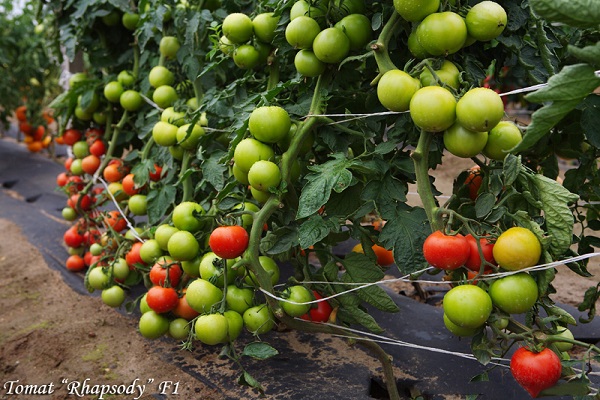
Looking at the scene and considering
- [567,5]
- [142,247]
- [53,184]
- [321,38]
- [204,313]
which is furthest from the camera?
[53,184]

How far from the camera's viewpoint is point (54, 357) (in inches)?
71.4

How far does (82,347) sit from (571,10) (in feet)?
5.70

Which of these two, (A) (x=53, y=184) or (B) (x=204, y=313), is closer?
(B) (x=204, y=313)

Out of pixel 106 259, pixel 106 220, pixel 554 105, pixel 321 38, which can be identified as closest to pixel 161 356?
pixel 106 259

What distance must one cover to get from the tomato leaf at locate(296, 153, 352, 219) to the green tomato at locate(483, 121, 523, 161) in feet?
0.93

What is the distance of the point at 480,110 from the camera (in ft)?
3.16

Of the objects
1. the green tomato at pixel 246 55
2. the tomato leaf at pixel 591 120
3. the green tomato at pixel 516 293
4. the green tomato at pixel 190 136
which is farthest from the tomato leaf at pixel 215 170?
the tomato leaf at pixel 591 120

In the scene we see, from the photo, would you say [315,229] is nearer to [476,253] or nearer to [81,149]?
[476,253]

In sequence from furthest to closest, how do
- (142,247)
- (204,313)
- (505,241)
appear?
(142,247) → (204,313) → (505,241)

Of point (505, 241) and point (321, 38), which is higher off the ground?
point (321, 38)

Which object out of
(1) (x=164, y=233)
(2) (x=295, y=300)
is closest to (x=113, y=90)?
(1) (x=164, y=233)

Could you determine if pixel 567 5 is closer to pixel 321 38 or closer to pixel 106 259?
pixel 321 38

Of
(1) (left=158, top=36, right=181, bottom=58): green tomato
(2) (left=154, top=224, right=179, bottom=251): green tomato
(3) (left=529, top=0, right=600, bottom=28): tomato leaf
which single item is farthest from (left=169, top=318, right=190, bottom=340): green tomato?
(3) (left=529, top=0, right=600, bottom=28): tomato leaf

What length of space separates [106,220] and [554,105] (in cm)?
174
